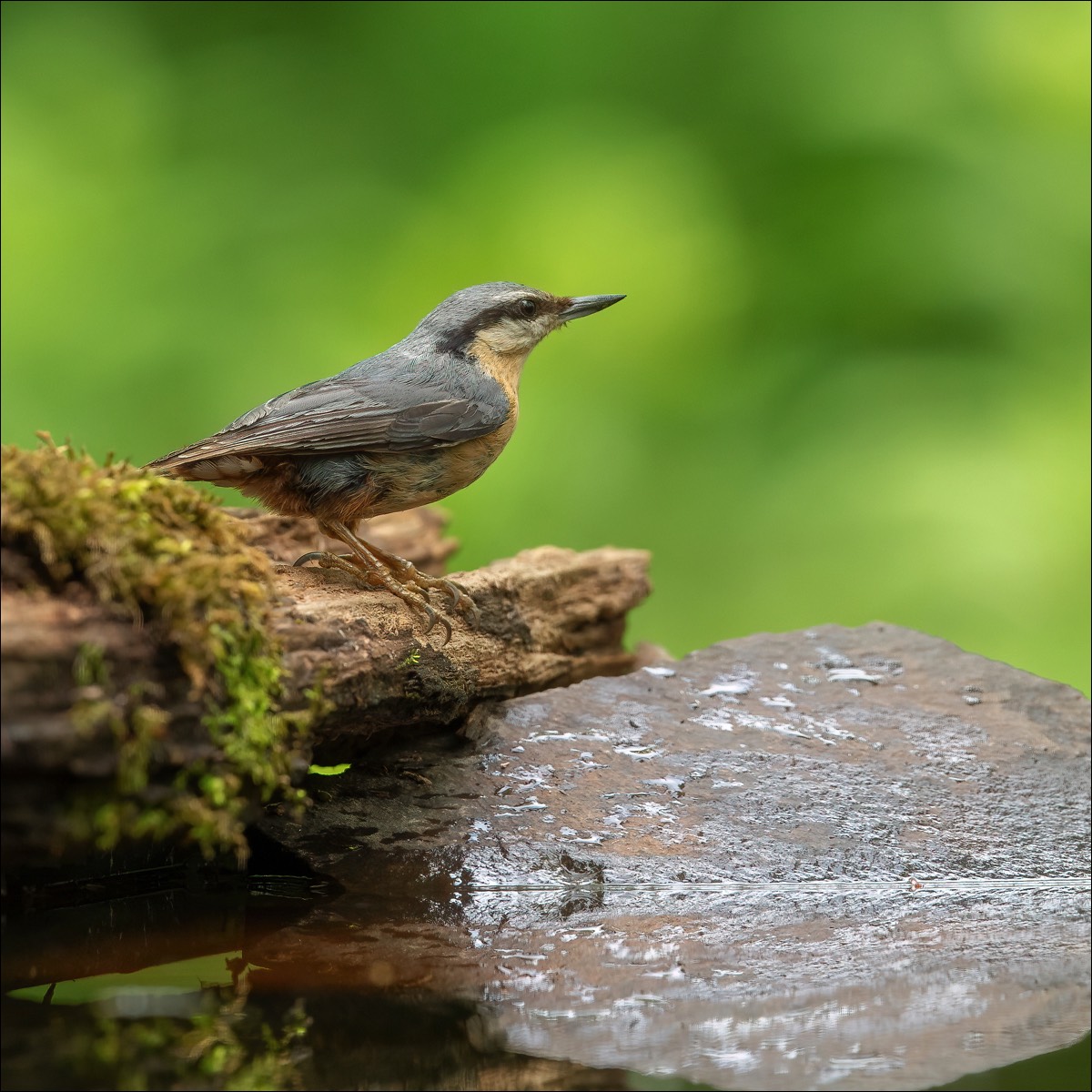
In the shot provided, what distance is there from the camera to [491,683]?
3.72m

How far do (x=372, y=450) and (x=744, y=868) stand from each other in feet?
5.09

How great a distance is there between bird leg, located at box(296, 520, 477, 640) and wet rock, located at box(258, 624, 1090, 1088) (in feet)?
1.13

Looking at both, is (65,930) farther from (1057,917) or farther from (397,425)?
(1057,917)

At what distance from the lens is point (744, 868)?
3100 millimetres

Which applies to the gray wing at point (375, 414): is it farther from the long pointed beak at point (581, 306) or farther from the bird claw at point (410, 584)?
the long pointed beak at point (581, 306)

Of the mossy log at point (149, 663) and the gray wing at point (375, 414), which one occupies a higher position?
the gray wing at point (375, 414)

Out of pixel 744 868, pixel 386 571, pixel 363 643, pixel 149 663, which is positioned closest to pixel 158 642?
pixel 149 663

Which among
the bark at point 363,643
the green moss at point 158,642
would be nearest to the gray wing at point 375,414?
the bark at point 363,643

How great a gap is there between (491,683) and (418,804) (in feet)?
1.76

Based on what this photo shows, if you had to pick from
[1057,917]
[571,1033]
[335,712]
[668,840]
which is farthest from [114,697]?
[1057,917]

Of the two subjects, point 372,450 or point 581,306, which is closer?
point 372,450

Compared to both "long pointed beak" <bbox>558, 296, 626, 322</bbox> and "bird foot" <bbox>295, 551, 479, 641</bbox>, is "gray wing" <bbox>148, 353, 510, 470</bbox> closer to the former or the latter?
"bird foot" <bbox>295, 551, 479, 641</bbox>

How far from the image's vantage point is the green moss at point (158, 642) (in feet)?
7.42

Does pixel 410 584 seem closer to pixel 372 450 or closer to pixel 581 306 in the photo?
pixel 372 450
